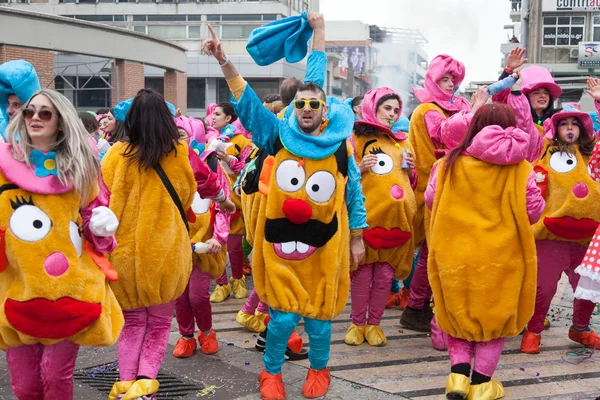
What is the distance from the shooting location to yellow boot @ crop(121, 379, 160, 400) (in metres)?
3.74

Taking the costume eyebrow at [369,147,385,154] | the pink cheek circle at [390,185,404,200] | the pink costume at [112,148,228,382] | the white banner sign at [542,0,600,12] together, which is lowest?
the pink costume at [112,148,228,382]

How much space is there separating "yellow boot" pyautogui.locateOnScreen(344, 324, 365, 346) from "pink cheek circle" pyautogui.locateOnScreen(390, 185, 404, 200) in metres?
1.09

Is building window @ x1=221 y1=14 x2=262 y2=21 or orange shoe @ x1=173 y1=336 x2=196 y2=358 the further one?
building window @ x1=221 y1=14 x2=262 y2=21

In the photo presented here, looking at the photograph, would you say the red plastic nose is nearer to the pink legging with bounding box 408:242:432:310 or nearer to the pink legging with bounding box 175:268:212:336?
the pink legging with bounding box 175:268:212:336

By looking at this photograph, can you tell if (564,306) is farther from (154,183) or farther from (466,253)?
(154,183)

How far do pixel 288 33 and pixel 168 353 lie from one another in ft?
8.26

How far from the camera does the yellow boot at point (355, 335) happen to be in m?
5.58

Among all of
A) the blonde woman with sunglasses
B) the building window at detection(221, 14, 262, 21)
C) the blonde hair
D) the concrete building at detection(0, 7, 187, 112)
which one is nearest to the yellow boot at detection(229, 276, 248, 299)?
the blonde woman with sunglasses

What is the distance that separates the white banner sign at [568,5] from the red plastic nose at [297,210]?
42315 millimetres

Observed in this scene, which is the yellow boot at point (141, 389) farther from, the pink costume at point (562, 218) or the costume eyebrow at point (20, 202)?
the pink costume at point (562, 218)

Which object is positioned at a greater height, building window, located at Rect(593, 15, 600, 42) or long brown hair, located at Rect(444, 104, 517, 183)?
building window, located at Rect(593, 15, 600, 42)

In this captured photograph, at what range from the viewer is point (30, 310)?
3.11 meters

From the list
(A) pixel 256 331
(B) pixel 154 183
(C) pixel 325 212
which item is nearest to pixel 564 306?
(A) pixel 256 331

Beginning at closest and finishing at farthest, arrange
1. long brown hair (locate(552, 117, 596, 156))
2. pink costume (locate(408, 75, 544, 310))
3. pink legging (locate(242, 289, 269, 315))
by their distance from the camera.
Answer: pink costume (locate(408, 75, 544, 310)), long brown hair (locate(552, 117, 596, 156)), pink legging (locate(242, 289, 269, 315))
